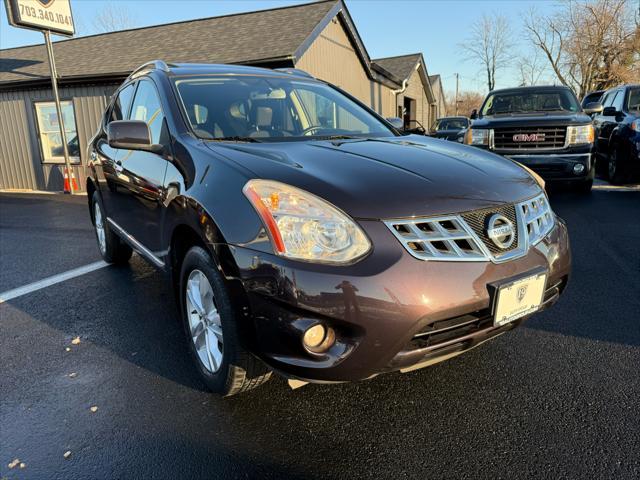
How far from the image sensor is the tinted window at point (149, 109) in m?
2.92

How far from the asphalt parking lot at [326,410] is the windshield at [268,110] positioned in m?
1.42

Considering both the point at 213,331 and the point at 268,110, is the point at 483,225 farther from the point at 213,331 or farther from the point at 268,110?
the point at 268,110

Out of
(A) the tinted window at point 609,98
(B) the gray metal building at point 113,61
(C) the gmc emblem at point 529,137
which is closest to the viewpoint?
(C) the gmc emblem at point 529,137

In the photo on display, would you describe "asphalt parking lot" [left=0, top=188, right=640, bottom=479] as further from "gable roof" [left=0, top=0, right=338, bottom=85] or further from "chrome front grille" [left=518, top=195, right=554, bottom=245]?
"gable roof" [left=0, top=0, right=338, bottom=85]

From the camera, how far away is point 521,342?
2879 millimetres

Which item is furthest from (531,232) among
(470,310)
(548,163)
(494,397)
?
(548,163)

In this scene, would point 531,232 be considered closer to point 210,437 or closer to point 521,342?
point 521,342

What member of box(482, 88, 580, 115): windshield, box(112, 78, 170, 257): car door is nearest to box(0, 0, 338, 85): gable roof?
box(482, 88, 580, 115): windshield

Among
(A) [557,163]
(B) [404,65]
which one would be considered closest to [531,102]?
(A) [557,163]

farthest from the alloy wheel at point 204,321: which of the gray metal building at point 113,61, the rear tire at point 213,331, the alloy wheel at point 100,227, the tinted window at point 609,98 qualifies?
the tinted window at point 609,98

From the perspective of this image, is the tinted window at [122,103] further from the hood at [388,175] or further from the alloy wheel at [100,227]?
the hood at [388,175]

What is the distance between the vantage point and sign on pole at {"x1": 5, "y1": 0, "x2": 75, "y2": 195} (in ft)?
32.4

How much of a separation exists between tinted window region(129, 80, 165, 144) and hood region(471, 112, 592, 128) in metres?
5.55

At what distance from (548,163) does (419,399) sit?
5707 millimetres
